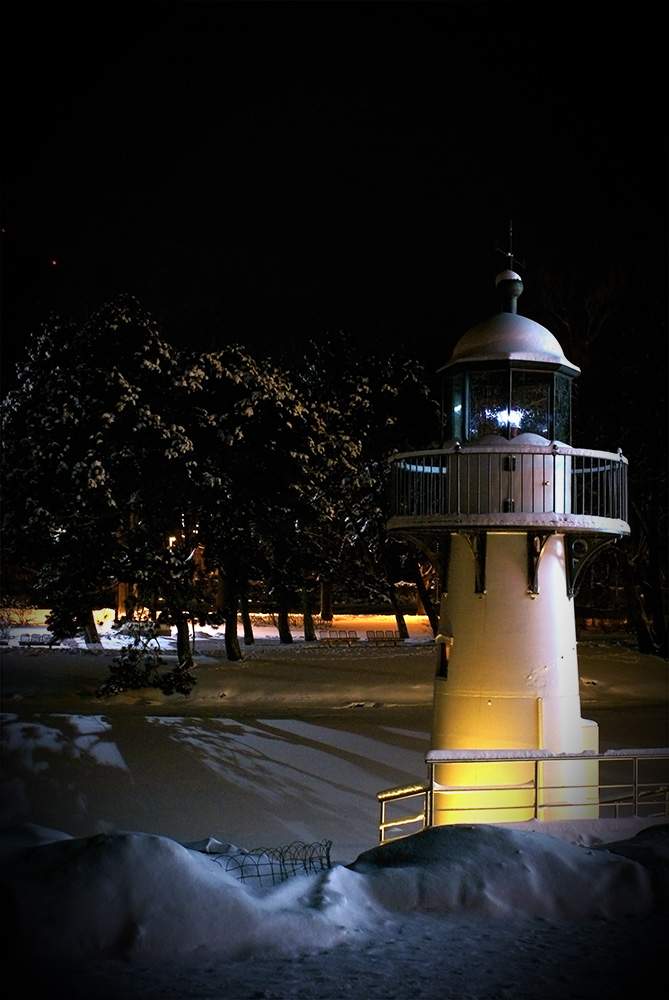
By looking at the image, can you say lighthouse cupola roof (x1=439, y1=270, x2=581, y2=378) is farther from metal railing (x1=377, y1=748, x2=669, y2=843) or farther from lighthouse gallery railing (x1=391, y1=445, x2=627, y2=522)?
metal railing (x1=377, y1=748, x2=669, y2=843)

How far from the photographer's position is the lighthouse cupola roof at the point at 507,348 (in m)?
12.4

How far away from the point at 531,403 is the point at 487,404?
52cm

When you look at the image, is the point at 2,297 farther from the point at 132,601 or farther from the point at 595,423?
the point at 595,423

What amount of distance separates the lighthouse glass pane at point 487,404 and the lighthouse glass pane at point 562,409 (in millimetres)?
653

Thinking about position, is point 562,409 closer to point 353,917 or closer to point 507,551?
point 507,551

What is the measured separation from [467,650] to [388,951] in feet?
20.0

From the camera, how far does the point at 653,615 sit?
34.8 metres

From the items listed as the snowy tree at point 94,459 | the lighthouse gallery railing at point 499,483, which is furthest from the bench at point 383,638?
the lighthouse gallery railing at point 499,483

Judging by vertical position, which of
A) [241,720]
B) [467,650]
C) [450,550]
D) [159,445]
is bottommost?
[241,720]

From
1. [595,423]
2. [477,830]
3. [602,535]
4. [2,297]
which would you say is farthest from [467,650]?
[595,423]

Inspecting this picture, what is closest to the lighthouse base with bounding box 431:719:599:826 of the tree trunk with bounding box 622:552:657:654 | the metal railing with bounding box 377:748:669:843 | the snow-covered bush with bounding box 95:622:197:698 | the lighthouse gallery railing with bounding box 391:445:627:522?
the metal railing with bounding box 377:748:669:843

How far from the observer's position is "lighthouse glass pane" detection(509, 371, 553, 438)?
12.5m

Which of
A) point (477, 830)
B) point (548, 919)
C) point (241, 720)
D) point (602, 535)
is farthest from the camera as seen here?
point (241, 720)

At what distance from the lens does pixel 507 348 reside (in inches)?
487
